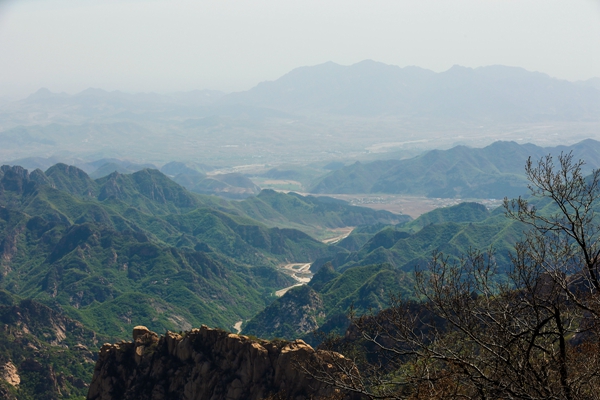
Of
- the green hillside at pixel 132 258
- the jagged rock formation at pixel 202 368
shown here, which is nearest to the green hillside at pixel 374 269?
the green hillside at pixel 132 258

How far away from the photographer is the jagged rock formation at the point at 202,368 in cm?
3775

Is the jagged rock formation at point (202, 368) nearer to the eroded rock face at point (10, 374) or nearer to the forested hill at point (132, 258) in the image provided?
the eroded rock face at point (10, 374)

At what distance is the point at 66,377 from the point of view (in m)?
66.2

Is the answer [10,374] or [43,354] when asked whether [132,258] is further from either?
[10,374]

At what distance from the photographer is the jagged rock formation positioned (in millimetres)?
37750

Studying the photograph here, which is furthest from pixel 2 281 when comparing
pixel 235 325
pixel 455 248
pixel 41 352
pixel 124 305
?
pixel 455 248

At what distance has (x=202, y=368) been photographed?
40.9m

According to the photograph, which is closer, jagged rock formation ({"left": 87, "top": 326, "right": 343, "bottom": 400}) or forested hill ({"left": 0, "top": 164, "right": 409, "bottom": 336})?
jagged rock formation ({"left": 87, "top": 326, "right": 343, "bottom": 400})

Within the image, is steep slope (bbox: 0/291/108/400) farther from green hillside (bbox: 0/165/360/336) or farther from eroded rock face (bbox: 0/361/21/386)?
green hillside (bbox: 0/165/360/336)

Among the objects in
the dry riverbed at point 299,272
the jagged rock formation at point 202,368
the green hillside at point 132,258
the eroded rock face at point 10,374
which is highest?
the jagged rock formation at point 202,368

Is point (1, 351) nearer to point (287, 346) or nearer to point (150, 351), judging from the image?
point (150, 351)

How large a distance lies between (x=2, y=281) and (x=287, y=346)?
319 feet

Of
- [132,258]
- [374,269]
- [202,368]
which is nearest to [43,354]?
[202,368]

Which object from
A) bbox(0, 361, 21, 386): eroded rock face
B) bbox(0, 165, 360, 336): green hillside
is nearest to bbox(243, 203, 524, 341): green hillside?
bbox(0, 165, 360, 336): green hillside
